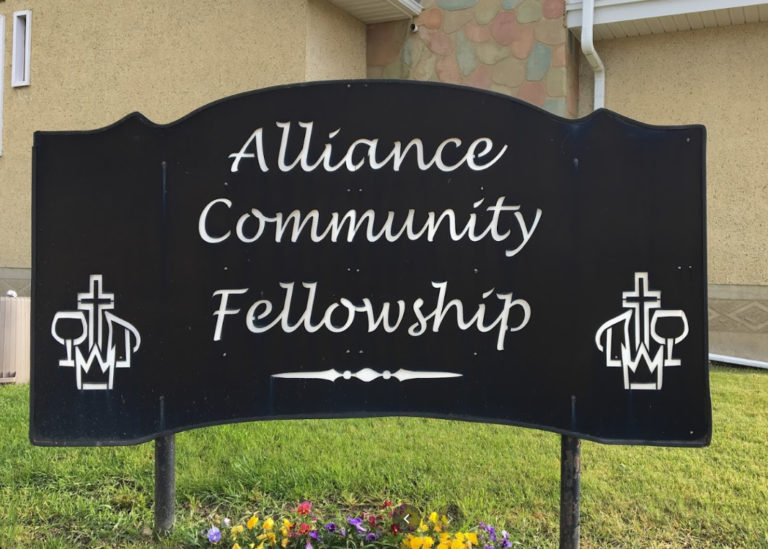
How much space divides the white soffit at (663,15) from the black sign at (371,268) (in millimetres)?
6168

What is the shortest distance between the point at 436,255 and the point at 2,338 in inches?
223

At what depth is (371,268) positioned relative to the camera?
2.76 meters

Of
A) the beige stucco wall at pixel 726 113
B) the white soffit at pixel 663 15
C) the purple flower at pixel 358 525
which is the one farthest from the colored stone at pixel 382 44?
the purple flower at pixel 358 525

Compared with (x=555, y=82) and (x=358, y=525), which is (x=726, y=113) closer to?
(x=555, y=82)

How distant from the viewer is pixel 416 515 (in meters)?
2.84

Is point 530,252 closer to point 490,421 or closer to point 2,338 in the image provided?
point 490,421

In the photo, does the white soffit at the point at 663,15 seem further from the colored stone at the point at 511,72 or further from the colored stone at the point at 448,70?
the colored stone at the point at 448,70

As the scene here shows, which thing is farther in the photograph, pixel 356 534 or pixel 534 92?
pixel 534 92

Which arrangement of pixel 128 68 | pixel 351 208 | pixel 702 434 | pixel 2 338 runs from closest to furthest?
pixel 702 434 < pixel 351 208 < pixel 2 338 < pixel 128 68

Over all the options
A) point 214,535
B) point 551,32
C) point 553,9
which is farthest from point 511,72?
point 214,535

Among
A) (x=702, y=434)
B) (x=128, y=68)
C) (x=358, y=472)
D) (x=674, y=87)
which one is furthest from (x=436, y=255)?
(x=128, y=68)

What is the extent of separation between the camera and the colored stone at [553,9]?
8109 mm

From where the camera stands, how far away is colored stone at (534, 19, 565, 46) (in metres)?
8.09

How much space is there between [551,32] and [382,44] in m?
2.08
